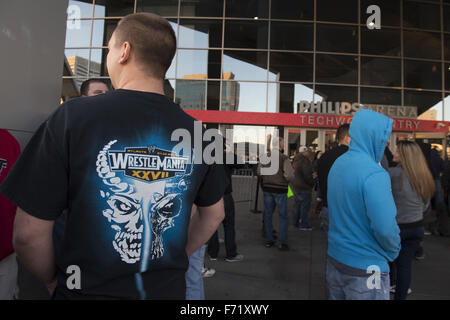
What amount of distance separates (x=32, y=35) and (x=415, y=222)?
12.3 ft

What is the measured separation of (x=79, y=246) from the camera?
1.03m

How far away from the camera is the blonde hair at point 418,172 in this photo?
9.98 feet

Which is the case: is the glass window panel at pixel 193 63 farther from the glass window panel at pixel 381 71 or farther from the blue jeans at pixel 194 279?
the blue jeans at pixel 194 279

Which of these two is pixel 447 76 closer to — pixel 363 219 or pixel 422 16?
pixel 422 16

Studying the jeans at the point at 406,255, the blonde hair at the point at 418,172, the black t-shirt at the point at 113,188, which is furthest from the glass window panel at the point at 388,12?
the black t-shirt at the point at 113,188

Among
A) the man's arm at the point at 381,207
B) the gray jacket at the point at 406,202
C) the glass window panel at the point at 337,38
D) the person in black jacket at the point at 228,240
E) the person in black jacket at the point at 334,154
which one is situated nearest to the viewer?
the man's arm at the point at 381,207

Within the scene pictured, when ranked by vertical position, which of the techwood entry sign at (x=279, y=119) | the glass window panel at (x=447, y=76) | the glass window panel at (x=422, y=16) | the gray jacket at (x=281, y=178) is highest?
the glass window panel at (x=422, y=16)

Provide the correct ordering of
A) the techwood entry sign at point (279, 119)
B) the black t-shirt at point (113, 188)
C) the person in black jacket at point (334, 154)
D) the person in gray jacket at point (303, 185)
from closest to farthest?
the black t-shirt at point (113, 188) < the person in black jacket at point (334, 154) < the person in gray jacket at point (303, 185) < the techwood entry sign at point (279, 119)

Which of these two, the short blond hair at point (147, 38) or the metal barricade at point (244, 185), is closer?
the short blond hair at point (147, 38)

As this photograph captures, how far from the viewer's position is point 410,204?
3045mm

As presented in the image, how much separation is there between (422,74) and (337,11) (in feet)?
19.0

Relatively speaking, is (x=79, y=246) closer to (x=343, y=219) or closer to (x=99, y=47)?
(x=343, y=219)

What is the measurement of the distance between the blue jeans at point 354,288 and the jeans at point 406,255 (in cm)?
139

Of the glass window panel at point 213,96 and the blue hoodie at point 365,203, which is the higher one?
the glass window panel at point 213,96
